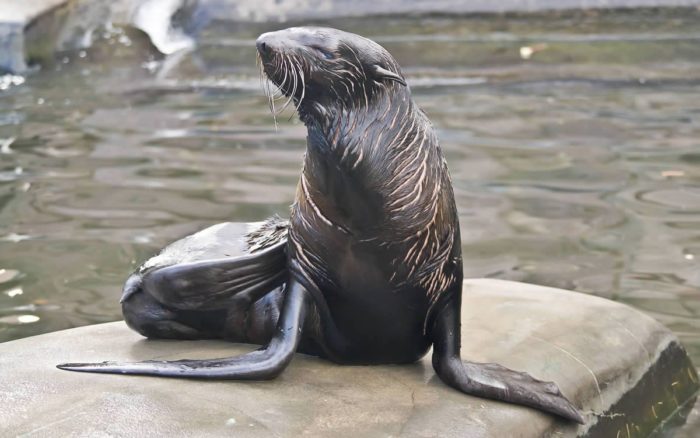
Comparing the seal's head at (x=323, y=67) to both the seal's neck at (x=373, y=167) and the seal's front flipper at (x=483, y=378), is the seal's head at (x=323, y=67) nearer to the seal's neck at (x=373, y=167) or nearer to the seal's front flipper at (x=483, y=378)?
the seal's neck at (x=373, y=167)

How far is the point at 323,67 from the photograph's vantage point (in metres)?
3.59

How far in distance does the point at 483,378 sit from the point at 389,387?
31 centimetres

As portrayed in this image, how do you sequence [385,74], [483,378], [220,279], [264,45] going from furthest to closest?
1. [220,279]
2. [483,378]
3. [385,74]
4. [264,45]

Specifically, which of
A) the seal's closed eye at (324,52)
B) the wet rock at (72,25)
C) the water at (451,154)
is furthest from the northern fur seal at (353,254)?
the wet rock at (72,25)

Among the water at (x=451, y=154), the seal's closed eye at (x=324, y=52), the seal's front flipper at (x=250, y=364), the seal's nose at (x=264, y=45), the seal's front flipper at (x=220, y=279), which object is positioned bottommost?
the water at (x=451, y=154)

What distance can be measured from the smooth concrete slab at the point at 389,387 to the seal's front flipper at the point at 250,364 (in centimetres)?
4

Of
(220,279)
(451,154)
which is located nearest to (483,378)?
(220,279)

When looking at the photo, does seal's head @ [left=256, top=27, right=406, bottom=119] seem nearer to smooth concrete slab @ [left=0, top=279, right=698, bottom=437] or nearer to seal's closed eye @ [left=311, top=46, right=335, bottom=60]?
seal's closed eye @ [left=311, top=46, right=335, bottom=60]

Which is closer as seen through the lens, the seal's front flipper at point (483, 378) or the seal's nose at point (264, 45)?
the seal's nose at point (264, 45)

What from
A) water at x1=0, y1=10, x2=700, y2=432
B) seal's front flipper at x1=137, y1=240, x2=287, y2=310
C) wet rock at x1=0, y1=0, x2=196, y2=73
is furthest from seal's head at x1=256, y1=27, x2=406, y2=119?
wet rock at x1=0, y1=0, x2=196, y2=73

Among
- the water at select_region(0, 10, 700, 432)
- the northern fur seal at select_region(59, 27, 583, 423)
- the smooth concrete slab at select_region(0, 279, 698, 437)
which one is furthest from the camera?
the water at select_region(0, 10, 700, 432)

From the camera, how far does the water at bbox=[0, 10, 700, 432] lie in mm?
6570

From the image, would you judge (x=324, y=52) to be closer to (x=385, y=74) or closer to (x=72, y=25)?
(x=385, y=74)

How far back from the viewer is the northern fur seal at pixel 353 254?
365 cm
